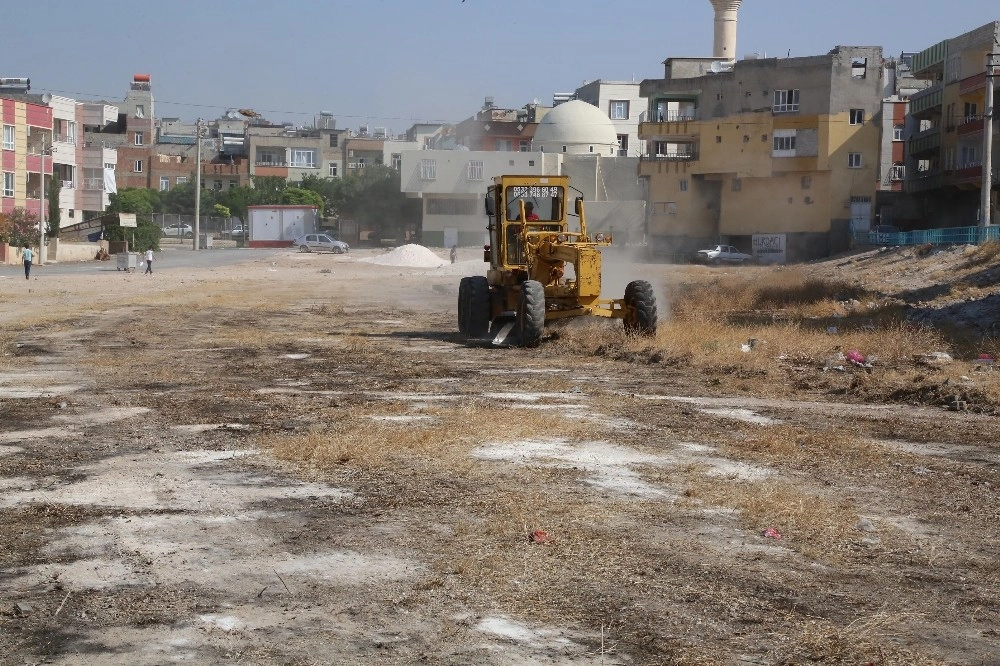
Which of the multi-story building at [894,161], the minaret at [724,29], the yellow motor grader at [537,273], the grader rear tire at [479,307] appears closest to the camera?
the yellow motor grader at [537,273]

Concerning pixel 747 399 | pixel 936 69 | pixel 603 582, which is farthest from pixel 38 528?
pixel 936 69

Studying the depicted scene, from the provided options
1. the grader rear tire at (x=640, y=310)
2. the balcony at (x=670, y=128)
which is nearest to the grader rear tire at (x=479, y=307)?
the grader rear tire at (x=640, y=310)

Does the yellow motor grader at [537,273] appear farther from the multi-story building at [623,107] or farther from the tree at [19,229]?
the multi-story building at [623,107]

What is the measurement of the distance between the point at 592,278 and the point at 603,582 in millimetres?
14455

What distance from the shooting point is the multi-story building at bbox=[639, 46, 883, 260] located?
80625 mm

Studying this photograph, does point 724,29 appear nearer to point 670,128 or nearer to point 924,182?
point 670,128

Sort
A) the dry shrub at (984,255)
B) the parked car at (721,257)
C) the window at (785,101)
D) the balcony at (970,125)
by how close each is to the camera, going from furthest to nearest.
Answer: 1. the window at (785,101)
2. the parked car at (721,257)
3. the balcony at (970,125)
4. the dry shrub at (984,255)

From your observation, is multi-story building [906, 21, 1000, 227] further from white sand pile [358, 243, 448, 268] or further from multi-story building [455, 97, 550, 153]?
multi-story building [455, 97, 550, 153]

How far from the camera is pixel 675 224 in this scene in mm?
87750

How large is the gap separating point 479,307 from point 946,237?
35.5 metres

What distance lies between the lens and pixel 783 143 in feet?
270

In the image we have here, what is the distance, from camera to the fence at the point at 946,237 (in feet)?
154

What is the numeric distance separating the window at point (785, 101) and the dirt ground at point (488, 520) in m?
67.3

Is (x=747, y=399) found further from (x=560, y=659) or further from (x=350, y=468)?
(x=560, y=659)
